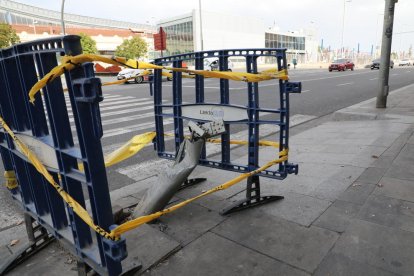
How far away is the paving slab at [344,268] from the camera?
2.62 metres

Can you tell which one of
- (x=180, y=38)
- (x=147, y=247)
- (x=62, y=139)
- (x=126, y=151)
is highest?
(x=180, y=38)

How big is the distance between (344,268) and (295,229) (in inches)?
28.5

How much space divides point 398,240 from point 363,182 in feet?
5.07

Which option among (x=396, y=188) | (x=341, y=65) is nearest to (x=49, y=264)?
(x=396, y=188)

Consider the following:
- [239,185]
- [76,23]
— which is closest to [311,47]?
[76,23]

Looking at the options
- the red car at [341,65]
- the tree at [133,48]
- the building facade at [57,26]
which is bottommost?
the red car at [341,65]

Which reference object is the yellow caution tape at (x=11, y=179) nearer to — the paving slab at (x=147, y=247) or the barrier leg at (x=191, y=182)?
the paving slab at (x=147, y=247)

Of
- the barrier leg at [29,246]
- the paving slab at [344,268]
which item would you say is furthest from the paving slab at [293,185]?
the barrier leg at [29,246]

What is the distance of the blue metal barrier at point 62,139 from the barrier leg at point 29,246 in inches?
6.3

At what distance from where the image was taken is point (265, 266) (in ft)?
9.05

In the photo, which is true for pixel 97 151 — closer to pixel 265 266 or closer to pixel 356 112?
pixel 265 266

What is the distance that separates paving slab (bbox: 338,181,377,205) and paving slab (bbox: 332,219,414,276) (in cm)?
65

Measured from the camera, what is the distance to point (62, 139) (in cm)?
234

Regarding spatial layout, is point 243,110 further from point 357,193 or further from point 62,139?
point 62,139
